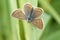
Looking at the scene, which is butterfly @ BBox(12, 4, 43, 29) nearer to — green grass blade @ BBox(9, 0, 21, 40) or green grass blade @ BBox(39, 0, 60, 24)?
green grass blade @ BBox(9, 0, 21, 40)

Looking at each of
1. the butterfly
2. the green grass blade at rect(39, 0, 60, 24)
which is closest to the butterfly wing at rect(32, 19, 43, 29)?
the butterfly

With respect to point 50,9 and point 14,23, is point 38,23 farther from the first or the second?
point 50,9

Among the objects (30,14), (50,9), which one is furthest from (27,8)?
(50,9)

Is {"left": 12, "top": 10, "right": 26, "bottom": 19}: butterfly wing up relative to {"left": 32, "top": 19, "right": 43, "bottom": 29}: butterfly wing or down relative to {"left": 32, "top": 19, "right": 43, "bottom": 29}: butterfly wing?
up

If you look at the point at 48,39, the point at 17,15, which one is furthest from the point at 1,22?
the point at 48,39

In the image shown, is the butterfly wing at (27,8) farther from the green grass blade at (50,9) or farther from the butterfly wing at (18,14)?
the green grass blade at (50,9)

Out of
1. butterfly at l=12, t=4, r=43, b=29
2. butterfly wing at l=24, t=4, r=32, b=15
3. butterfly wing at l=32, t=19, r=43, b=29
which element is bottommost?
butterfly wing at l=32, t=19, r=43, b=29

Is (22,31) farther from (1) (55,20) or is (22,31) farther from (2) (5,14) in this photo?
(1) (55,20)

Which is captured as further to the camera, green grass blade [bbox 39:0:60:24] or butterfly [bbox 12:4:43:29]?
green grass blade [bbox 39:0:60:24]
